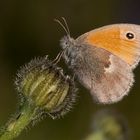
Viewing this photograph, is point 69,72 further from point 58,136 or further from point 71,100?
point 58,136

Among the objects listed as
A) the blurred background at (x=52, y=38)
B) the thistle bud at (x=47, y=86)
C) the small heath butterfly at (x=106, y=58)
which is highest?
the thistle bud at (x=47, y=86)

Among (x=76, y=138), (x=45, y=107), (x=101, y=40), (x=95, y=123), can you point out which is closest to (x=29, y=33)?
(x=76, y=138)

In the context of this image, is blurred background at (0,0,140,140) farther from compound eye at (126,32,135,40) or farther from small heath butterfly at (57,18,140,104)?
compound eye at (126,32,135,40)

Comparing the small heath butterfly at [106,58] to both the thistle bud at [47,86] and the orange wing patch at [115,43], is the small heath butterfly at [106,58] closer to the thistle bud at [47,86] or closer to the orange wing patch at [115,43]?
the orange wing patch at [115,43]

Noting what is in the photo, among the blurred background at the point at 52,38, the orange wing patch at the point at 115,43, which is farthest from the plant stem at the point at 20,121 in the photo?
the blurred background at the point at 52,38

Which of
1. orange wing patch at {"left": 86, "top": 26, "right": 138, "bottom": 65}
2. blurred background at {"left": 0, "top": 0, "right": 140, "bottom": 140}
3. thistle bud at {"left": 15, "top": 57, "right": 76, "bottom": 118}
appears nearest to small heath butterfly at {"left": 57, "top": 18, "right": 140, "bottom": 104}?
orange wing patch at {"left": 86, "top": 26, "right": 138, "bottom": 65}
